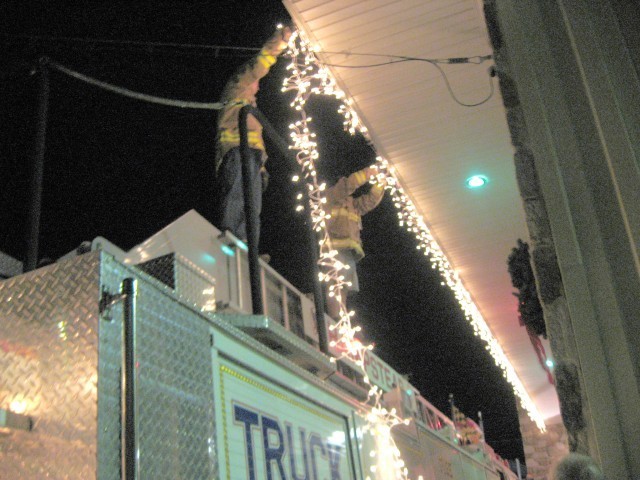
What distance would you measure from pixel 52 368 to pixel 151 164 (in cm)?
1639

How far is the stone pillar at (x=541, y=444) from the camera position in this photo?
19.6 metres

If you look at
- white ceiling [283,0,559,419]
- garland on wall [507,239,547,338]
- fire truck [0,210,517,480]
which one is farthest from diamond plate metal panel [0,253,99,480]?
white ceiling [283,0,559,419]

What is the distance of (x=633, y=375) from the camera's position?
88.5 inches

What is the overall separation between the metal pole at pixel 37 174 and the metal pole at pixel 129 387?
1504mm

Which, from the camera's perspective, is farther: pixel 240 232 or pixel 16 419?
pixel 240 232

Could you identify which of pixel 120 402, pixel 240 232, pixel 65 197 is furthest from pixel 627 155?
pixel 65 197

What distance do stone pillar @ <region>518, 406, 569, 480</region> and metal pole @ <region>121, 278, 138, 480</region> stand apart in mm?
18920

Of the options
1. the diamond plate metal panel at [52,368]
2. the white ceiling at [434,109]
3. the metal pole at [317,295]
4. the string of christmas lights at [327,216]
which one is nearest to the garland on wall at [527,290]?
Answer: the metal pole at [317,295]

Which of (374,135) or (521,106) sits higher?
(374,135)

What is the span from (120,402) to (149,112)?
1610 cm

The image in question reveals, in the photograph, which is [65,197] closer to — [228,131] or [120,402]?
[228,131]

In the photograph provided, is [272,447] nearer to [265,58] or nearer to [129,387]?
[129,387]

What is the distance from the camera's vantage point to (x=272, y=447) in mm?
3223

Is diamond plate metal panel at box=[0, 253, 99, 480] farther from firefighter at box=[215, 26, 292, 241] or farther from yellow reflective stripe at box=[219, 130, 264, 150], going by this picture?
yellow reflective stripe at box=[219, 130, 264, 150]
